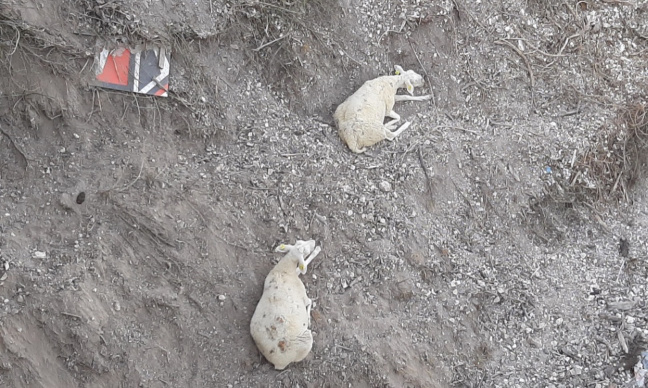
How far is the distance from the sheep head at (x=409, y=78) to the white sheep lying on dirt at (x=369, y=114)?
0.25ft

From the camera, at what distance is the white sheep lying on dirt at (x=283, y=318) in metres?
4.40

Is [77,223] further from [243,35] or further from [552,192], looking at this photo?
[552,192]

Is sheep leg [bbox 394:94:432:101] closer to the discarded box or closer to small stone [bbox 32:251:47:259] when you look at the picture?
the discarded box

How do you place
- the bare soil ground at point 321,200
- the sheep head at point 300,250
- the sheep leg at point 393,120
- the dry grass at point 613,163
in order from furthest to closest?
the dry grass at point 613,163
the sheep leg at point 393,120
the sheep head at point 300,250
the bare soil ground at point 321,200

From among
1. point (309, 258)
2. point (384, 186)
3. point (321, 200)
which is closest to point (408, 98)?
point (384, 186)

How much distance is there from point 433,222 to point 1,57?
3.78 m

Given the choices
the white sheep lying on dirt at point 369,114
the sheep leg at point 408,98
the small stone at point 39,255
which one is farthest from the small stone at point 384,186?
the small stone at point 39,255

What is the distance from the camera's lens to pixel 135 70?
5.00m

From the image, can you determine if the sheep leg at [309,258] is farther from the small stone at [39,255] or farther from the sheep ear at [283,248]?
the small stone at [39,255]

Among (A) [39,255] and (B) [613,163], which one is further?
(B) [613,163]

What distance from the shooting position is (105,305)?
436 cm

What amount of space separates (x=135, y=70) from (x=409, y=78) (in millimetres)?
2581

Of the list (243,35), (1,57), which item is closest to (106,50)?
(1,57)

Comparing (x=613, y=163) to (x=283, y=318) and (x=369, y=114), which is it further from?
(x=283, y=318)
